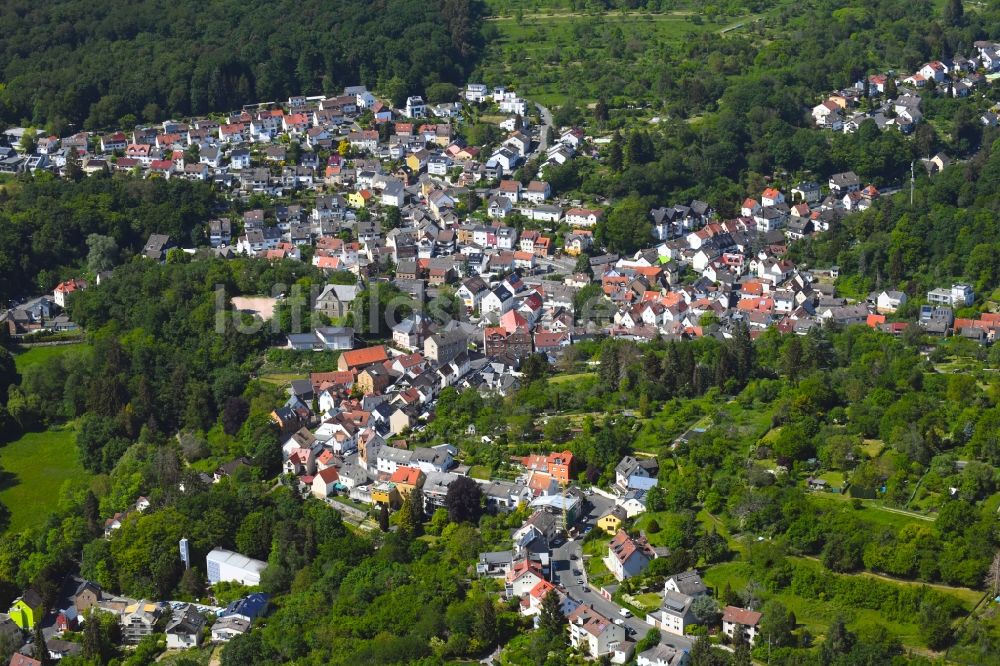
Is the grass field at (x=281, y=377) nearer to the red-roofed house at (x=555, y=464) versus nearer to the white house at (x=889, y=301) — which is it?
the red-roofed house at (x=555, y=464)

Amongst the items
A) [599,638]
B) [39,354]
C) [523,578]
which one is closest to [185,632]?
[523,578]

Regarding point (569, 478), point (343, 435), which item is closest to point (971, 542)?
point (569, 478)

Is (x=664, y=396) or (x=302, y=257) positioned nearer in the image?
(x=664, y=396)

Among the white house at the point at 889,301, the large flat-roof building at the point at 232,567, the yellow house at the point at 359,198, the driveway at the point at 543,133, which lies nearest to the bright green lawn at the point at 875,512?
the large flat-roof building at the point at 232,567

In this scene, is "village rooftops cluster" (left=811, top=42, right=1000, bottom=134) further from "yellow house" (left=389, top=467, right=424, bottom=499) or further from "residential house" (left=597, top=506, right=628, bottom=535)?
"yellow house" (left=389, top=467, right=424, bottom=499)

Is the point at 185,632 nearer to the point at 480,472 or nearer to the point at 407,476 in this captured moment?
the point at 407,476

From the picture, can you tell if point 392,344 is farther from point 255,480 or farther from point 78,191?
point 78,191
